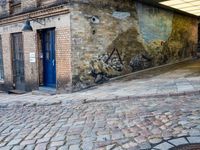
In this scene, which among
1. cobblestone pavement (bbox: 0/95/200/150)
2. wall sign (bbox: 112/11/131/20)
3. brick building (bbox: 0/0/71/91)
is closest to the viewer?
cobblestone pavement (bbox: 0/95/200/150)

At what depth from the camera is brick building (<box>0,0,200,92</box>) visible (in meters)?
9.91

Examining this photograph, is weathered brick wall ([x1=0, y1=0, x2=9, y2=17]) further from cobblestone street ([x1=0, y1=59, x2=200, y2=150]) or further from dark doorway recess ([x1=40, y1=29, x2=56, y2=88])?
cobblestone street ([x1=0, y1=59, x2=200, y2=150])

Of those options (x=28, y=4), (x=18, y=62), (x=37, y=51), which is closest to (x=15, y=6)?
(x=28, y=4)

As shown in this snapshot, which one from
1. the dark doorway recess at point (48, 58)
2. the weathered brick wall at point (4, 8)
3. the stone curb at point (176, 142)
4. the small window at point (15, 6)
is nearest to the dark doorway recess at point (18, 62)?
the small window at point (15, 6)

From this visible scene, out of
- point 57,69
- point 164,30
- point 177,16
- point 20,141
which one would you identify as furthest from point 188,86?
point 177,16

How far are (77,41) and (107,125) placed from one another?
197 inches

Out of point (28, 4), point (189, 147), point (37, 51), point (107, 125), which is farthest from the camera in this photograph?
point (28, 4)

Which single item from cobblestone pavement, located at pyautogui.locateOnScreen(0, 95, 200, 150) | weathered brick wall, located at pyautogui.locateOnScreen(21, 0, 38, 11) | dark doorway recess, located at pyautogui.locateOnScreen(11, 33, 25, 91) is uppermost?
weathered brick wall, located at pyautogui.locateOnScreen(21, 0, 38, 11)

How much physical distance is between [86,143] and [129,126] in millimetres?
1111

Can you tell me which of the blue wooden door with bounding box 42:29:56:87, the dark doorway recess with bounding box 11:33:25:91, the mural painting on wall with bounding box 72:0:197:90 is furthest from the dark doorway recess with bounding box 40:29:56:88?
the dark doorway recess with bounding box 11:33:25:91

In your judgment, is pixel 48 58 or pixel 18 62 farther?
pixel 18 62

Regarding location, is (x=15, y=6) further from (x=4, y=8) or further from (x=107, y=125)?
(x=107, y=125)

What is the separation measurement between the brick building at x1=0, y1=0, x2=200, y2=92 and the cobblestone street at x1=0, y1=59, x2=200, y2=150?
101 inches

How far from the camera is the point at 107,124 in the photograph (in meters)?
5.62
